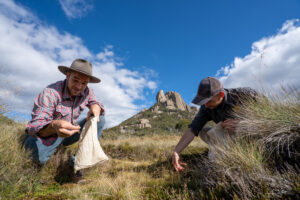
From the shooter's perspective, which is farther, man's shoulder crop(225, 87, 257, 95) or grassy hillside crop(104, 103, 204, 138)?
grassy hillside crop(104, 103, 204, 138)

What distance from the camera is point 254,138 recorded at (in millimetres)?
2262

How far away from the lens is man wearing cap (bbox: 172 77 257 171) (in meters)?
2.65

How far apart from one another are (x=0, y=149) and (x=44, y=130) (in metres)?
0.53

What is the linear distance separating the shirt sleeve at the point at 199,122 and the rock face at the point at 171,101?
7717 centimetres

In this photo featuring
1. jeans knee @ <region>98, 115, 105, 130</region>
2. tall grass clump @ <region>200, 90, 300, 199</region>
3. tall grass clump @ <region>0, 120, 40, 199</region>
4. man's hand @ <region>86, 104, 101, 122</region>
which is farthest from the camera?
jeans knee @ <region>98, 115, 105, 130</region>

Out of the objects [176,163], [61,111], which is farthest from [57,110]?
[176,163]

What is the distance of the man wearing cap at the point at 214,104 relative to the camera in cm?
265

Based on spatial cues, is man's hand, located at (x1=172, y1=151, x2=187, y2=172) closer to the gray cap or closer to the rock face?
the gray cap

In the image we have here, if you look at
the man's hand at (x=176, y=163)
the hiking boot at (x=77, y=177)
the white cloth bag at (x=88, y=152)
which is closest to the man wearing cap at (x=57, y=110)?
the white cloth bag at (x=88, y=152)

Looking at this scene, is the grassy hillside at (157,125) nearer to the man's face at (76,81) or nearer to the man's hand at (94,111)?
the man's hand at (94,111)

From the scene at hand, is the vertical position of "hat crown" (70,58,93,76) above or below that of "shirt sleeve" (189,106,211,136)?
above

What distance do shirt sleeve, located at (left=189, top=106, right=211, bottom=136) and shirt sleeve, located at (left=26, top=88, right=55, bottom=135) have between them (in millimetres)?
2311

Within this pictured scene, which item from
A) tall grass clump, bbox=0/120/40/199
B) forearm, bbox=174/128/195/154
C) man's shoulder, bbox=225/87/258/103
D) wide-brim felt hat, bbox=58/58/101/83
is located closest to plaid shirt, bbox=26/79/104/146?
tall grass clump, bbox=0/120/40/199

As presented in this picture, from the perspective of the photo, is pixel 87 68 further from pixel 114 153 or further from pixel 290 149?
pixel 114 153
